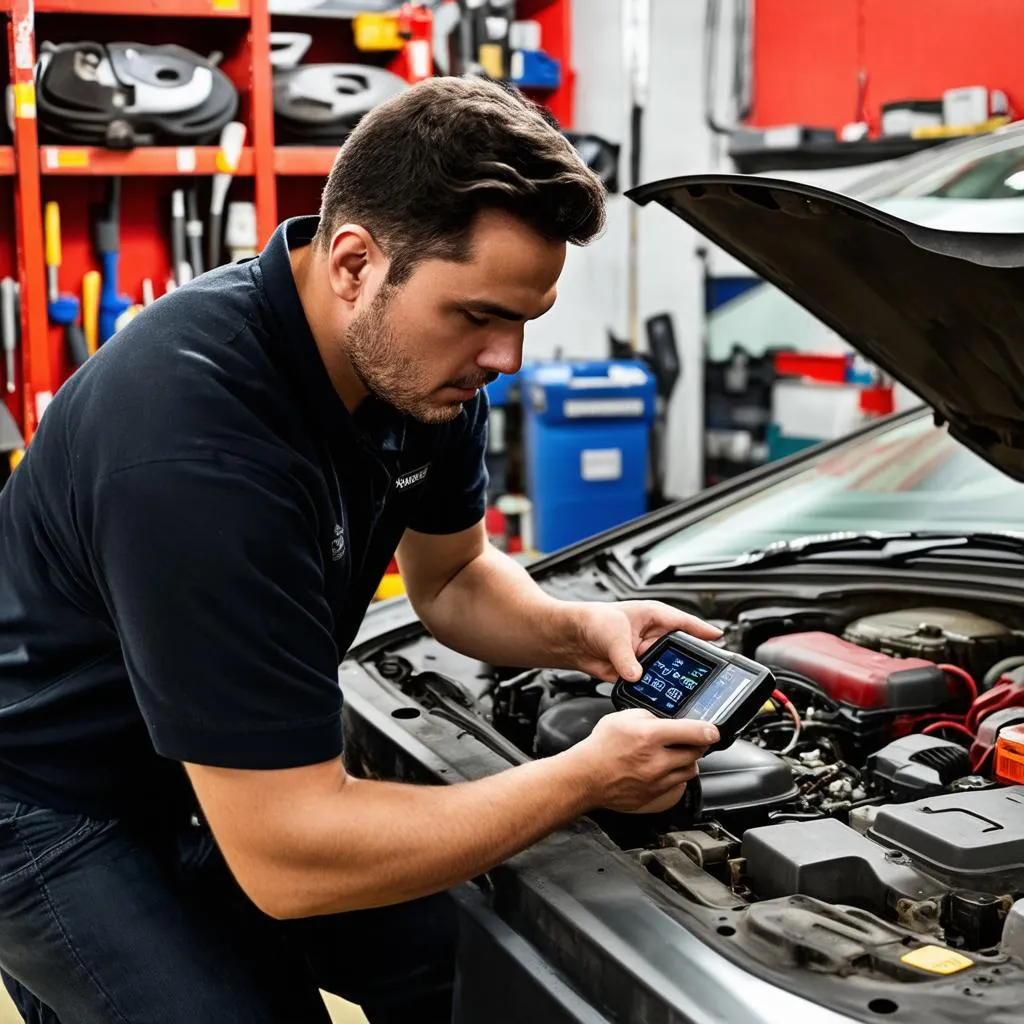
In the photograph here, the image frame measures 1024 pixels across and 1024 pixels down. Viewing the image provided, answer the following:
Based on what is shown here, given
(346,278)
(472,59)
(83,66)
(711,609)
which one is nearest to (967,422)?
(711,609)

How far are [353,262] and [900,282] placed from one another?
773mm

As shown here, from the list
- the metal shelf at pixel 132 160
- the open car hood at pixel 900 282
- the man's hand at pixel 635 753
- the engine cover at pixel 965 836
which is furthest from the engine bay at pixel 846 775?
the metal shelf at pixel 132 160

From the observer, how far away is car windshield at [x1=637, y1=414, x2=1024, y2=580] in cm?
228

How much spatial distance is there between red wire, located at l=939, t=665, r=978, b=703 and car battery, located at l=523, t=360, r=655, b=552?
3125 millimetres

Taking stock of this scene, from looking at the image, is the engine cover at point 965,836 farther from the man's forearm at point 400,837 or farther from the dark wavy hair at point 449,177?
the dark wavy hair at point 449,177

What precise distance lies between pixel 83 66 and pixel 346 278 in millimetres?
3174

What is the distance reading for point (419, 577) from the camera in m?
1.91

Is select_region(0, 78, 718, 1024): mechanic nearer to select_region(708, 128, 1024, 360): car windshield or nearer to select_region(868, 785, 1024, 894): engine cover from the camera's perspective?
select_region(868, 785, 1024, 894): engine cover

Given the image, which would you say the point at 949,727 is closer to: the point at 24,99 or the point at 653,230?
the point at 24,99

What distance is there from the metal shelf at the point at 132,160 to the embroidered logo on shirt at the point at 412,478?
9.04 ft

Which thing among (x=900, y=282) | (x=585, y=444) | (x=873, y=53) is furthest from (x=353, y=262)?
(x=873, y=53)

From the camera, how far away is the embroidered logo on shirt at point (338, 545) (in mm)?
1434

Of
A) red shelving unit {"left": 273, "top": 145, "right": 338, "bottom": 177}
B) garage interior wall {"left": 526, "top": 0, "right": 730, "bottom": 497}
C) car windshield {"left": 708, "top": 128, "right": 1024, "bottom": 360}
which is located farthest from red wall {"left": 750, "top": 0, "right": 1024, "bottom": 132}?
car windshield {"left": 708, "top": 128, "right": 1024, "bottom": 360}

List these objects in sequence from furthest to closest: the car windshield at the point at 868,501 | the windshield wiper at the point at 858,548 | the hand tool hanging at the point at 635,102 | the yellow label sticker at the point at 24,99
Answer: the hand tool hanging at the point at 635,102
the yellow label sticker at the point at 24,99
the car windshield at the point at 868,501
the windshield wiper at the point at 858,548
